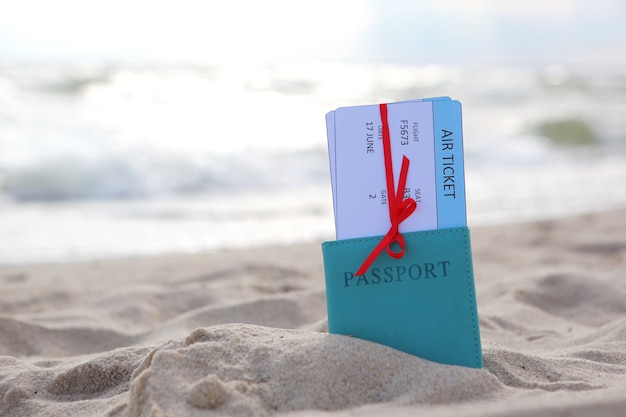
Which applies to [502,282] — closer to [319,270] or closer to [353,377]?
[319,270]

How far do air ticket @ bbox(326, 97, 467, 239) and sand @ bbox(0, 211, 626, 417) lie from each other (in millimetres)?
296

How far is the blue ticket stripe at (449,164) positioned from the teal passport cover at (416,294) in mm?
38

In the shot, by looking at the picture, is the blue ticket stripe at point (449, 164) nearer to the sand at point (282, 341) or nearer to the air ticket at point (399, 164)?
the air ticket at point (399, 164)

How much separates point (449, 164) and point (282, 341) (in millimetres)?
562

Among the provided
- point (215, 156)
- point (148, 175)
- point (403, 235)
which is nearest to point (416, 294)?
point (403, 235)

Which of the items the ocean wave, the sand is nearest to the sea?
the ocean wave

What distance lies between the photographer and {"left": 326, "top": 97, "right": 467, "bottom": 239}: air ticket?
5.49ft

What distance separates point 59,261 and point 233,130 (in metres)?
5.58

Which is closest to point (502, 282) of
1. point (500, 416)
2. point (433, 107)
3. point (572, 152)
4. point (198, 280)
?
point (198, 280)

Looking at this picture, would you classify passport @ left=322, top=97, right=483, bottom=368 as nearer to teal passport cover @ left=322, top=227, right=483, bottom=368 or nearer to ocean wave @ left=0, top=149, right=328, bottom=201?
teal passport cover @ left=322, top=227, right=483, bottom=368

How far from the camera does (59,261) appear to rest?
408 centimetres

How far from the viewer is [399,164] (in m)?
1.68

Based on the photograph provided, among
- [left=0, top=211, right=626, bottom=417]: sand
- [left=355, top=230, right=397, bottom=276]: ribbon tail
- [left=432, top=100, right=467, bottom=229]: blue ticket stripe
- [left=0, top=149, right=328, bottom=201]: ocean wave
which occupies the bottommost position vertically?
[left=0, top=211, right=626, bottom=417]: sand

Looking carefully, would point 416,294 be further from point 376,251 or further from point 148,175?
point 148,175
